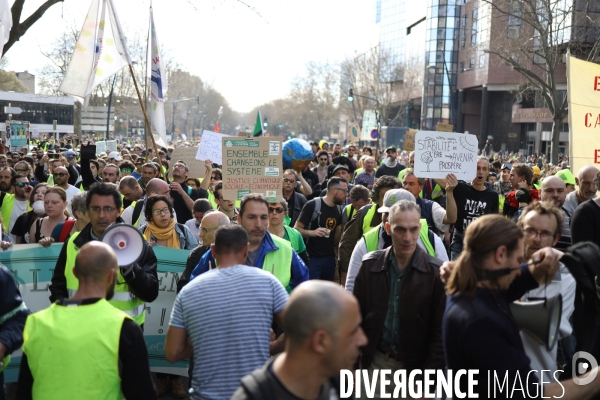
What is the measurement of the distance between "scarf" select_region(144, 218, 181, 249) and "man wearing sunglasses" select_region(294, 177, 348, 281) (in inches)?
76.8

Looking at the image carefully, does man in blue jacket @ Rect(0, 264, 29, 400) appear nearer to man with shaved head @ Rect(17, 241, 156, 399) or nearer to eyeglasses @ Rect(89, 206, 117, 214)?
man with shaved head @ Rect(17, 241, 156, 399)

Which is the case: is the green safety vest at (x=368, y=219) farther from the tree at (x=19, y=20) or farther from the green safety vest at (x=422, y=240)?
the tree at (x=19, y=20)

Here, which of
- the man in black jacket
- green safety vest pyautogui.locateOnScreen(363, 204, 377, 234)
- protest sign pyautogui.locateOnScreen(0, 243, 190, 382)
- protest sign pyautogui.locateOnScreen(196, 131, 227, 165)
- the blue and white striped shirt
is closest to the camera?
the blue and white striped shirt

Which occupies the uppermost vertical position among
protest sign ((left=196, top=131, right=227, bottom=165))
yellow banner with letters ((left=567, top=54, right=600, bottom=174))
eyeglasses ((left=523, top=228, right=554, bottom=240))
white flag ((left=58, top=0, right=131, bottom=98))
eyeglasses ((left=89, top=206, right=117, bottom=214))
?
white flag ((left=58, top=0, right=131, bottom=98))

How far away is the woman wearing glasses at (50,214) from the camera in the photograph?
7.21m

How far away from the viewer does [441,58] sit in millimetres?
77375

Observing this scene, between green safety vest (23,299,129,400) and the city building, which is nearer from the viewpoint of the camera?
green safety vest (23,299,129,400)

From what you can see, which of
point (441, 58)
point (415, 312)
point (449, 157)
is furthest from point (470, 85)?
point (415, 312)

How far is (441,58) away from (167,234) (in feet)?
242

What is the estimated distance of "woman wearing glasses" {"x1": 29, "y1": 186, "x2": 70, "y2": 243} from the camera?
23.7 feet

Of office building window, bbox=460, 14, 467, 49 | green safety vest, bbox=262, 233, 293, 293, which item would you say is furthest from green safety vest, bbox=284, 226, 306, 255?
office building window, bbox=460, 14, 467, 49

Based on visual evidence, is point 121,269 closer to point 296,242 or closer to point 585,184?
point 296,242

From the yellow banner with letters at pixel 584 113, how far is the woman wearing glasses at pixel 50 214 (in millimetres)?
5332

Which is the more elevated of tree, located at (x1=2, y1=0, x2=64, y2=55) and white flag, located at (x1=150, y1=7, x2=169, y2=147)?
tree, located at (x1=2, y1=0, x2=64, y2=55)
